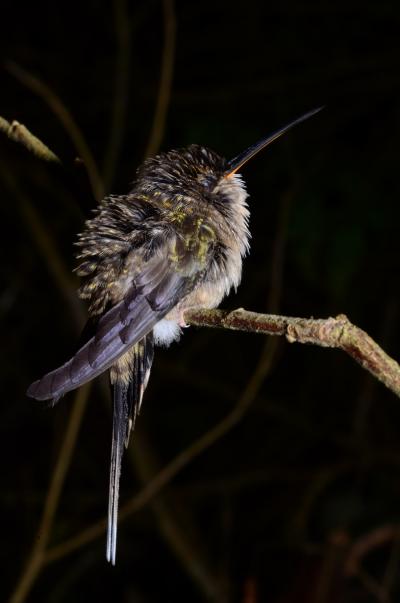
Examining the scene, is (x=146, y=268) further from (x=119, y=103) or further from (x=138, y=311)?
(x=119, y=103)

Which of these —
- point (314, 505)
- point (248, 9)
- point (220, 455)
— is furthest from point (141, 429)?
point (248, 9)

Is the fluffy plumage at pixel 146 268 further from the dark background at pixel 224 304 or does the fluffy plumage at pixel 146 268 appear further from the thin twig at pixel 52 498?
the dark background at pixel 224 304

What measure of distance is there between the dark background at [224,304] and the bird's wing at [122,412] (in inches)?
62.2

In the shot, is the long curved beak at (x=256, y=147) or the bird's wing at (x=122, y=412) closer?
the bird's wing at (x=122, y=412)

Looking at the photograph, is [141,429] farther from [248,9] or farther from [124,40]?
[248,9]

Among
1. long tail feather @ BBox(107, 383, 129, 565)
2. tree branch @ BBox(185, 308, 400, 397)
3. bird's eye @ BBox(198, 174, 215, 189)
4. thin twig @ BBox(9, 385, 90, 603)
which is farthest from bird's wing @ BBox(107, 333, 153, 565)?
thin twig @ BBox(9, 385, 90, 603)

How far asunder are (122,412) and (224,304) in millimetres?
2168

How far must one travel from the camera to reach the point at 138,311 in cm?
235

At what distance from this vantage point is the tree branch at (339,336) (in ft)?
5.35

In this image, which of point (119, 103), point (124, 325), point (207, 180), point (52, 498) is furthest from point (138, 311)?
point (119, 103)

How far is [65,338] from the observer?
16.8 feet

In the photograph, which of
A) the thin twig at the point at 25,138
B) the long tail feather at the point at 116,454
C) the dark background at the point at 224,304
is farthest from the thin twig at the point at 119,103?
the long tail feather at the point at 116,454

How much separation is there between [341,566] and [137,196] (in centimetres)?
177

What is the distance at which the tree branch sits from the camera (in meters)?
1.63
